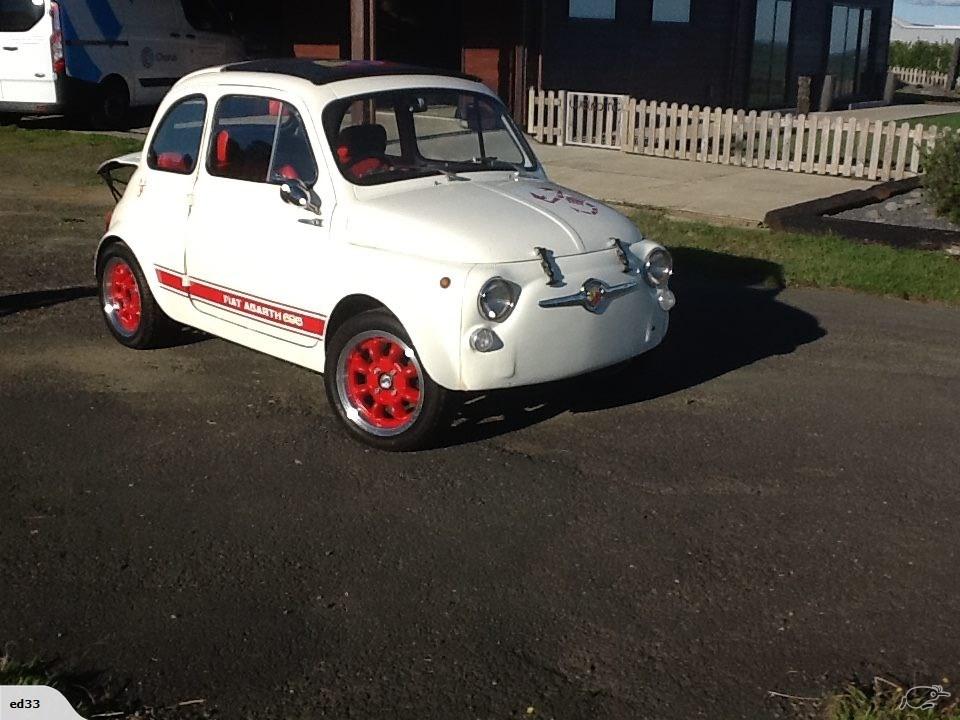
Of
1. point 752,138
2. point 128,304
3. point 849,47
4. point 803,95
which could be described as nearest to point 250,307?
point 128,304

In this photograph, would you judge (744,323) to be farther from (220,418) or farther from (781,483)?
(220,418)

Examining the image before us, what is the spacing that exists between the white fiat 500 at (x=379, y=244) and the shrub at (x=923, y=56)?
41.7 meters

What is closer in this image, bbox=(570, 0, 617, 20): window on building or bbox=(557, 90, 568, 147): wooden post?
bbox=(557, 90, 568, 147): wooden post

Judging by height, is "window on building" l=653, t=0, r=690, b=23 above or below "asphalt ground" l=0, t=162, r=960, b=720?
above

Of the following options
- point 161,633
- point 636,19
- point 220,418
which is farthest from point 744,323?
point 636,19

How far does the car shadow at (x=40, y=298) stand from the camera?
8.97 m

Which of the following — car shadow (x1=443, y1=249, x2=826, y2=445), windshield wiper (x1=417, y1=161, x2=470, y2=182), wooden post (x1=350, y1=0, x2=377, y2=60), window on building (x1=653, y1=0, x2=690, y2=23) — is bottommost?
car shadow (x1=443, y1=249, x2=826, y2=445)

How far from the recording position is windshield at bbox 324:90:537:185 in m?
6.59

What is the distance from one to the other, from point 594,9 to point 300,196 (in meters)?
19.2

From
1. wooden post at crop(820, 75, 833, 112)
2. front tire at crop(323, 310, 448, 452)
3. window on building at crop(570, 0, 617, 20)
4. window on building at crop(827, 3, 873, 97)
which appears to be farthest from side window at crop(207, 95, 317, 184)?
window on building at crop(827, 3, 873, 97)

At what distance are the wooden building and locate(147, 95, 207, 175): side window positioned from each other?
15786 mm

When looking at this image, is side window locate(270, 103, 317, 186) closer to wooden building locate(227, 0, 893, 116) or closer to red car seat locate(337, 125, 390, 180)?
red car seat locate(337, 125, 390, 180)

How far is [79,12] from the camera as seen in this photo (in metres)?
19.6

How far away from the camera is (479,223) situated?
19.9 ft
